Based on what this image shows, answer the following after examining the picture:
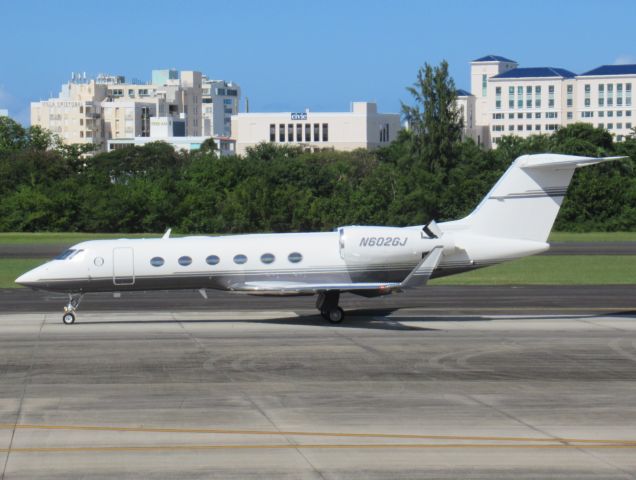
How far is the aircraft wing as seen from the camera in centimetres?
2894

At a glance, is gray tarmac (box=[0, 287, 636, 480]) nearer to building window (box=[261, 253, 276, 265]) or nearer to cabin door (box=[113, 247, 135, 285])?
cabin door (box=[113, 247, 135, 285])

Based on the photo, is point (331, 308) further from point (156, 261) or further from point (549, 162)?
point (549, 162)

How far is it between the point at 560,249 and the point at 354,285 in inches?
1606

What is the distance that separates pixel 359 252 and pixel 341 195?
66.7 meters

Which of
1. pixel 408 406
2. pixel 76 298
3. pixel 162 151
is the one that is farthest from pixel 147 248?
pixel 162 151

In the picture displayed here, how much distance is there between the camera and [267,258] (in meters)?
31.1

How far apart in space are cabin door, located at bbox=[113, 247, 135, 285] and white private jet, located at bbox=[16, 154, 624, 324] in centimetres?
3

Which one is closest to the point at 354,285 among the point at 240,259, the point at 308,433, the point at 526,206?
the point at 240,259

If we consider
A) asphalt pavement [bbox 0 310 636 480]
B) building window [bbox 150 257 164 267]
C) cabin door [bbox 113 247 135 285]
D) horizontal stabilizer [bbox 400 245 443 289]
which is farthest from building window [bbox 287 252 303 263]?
cabin door [bbox 113 247 135 285]

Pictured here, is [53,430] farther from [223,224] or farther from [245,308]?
[223,224]

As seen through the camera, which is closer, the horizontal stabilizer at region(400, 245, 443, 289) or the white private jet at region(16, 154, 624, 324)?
the horizontal stabilizer at region(400, 245, 443, 289)

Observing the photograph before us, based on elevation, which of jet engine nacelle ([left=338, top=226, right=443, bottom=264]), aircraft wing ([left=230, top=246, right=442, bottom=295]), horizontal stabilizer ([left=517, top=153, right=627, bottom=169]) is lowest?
aircraft wing ([left=230, top=246, right=442, bottom=295])

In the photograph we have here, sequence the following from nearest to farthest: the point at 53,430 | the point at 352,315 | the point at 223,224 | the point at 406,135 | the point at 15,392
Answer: the point at 53,430, the point at 15,392, the point at 352,315, the point at 223,224, the point at 406,135

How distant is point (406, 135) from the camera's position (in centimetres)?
13825
